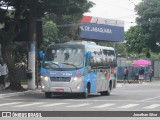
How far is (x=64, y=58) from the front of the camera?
28.2 m

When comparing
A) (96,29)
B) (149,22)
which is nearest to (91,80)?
(96,29)

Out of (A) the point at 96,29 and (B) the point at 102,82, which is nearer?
(B) the point at 102,82

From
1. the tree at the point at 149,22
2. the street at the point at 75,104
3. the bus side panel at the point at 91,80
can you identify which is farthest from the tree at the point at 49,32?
the bus side panel at the point at 91,80

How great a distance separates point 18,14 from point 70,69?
6.40m

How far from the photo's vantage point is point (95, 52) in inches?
1188

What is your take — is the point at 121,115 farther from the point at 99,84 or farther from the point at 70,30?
the point at 70,30

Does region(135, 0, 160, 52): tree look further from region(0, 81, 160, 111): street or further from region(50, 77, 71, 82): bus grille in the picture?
region(50, 77, 71, 82): bus grille

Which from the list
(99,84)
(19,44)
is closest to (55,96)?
(99,84)

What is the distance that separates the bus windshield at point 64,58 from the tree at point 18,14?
3.79 meters

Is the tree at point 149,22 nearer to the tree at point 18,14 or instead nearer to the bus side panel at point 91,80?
the tree at point 18,14

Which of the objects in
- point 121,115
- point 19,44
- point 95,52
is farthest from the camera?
point 19,44

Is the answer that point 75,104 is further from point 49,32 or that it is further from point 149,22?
point 149,22

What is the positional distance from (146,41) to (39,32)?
34539 mm

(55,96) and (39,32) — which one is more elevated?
(39,32)
